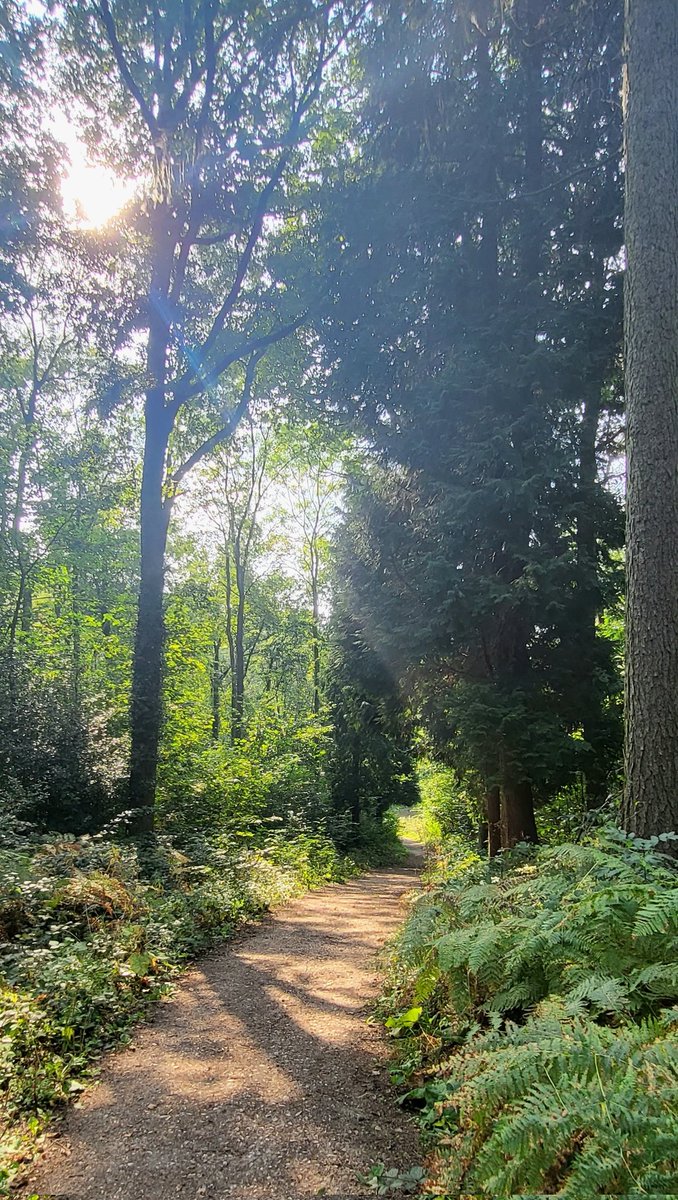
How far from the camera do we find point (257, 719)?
20.0m

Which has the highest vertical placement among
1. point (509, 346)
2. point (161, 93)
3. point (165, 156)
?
point (161, 93)

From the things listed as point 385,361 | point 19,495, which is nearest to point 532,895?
point 385,361

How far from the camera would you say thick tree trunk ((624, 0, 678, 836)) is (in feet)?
14.6

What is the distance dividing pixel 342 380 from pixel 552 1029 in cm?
904

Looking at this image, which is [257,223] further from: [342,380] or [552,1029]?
[552,1029]

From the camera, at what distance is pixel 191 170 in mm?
10781

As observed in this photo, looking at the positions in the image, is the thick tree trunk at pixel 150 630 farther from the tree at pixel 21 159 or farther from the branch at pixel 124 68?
the branch at pixel 124 68

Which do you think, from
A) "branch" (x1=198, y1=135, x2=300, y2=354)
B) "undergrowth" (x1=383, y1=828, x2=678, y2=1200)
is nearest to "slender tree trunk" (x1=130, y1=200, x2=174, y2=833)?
"branch" (x1=198, y1=135, x2=300, y2=354)

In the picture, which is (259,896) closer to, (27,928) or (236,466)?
(27,928)

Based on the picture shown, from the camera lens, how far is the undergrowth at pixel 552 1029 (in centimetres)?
179

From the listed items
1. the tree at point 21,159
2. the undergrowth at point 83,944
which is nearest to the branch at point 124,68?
the tree at point 21,159

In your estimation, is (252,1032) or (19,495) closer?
(252,1032)

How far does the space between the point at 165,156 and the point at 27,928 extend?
11.6 m

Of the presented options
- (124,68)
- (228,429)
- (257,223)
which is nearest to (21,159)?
(124,68)
